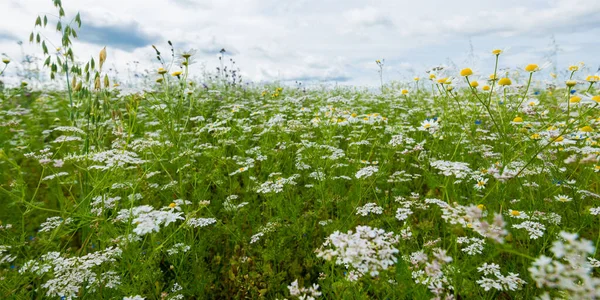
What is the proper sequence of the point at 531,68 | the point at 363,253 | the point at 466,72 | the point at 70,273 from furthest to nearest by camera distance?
the point at 531,68 → the point at 466,72 → the point at 70,273 → the point at 363,253

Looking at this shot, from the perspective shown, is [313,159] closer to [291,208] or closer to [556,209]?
[291,208]

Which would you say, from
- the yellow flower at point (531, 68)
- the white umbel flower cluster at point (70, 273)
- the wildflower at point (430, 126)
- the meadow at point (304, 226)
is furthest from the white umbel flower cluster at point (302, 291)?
the yellow flower at point (531, 68)

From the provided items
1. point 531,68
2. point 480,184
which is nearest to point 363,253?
point 480,184

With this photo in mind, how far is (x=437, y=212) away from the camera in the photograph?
3264 millimetres

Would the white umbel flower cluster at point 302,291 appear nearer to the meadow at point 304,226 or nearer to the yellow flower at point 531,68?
the meadow at point 304,226

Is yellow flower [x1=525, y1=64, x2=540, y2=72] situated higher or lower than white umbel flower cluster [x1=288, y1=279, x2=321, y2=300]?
higher

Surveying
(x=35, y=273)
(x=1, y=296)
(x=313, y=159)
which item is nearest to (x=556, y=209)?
(x=313, y=159)

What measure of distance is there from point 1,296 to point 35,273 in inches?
8.5

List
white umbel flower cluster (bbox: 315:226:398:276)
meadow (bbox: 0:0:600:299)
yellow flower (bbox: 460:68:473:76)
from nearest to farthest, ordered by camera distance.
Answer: white umbel flower cluster (bbox: 315:226:398:276)
meadow (bbox: 0:0:600:299)
yellow flower (bbox: 460:68:473:76)

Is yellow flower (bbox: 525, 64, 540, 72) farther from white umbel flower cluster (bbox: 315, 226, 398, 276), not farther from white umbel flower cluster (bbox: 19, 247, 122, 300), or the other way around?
white umbel flower cluster (bbox: 19, 247, 122, 300)

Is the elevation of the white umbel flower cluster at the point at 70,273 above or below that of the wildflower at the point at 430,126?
below

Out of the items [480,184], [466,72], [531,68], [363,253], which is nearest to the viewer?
[363,253]

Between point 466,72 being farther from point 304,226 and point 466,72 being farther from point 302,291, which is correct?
point 302,291

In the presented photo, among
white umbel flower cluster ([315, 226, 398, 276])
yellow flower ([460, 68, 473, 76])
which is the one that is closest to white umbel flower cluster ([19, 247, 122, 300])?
white umbel flower cluster ([315, 226, 398, 276])
